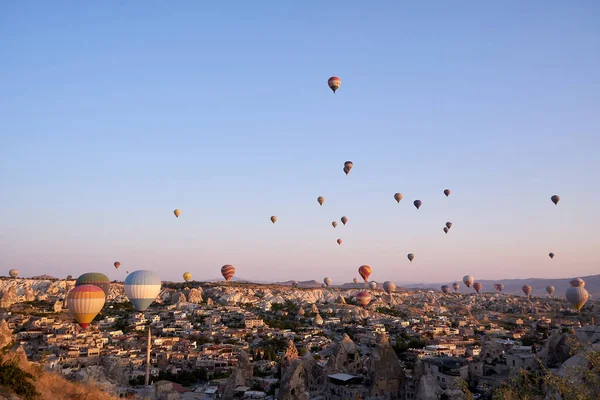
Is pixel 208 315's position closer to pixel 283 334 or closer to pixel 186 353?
pixel 283 334

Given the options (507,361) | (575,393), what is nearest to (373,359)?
(507,361)

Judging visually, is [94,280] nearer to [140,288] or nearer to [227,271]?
[140,288]

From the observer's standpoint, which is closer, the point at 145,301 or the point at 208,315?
the point at 145,301

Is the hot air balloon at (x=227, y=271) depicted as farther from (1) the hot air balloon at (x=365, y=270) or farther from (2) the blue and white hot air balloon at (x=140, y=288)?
(2) the blue and white hot air balloon at (x=140, y=288)

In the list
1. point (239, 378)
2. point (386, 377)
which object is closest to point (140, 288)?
point (239, 378)

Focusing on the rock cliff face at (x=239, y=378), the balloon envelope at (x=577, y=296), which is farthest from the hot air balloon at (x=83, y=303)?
the balloon envelope at (x=577, y=296)

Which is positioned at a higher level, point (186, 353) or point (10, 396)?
point (10, 396)

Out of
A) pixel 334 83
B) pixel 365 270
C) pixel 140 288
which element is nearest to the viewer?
pixel 140 288

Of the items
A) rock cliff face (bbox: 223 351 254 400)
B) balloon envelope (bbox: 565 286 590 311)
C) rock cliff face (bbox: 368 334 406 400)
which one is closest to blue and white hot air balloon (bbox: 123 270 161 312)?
rock cliff face (bbox: 223 351 254 400)

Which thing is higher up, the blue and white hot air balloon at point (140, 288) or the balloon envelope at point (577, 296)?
the blue and white hot air balloon at point (140, 288)
